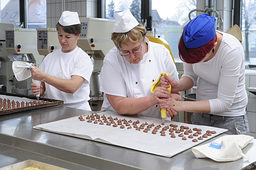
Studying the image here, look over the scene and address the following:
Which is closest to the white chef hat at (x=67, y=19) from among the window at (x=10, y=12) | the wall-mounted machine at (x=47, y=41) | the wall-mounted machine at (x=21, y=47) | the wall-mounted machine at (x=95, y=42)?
the wall-mounted machine at (x=95, y=42)

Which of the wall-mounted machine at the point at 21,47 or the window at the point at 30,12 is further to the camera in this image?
the window at the point at 30,12

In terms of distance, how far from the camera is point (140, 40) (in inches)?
72.9

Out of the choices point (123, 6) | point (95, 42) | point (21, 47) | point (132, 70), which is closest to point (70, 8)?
point (123, 6)

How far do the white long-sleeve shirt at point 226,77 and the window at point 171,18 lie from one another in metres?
2.69

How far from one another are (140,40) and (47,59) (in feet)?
3.34

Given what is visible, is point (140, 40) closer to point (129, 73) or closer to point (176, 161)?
point (129, 73)

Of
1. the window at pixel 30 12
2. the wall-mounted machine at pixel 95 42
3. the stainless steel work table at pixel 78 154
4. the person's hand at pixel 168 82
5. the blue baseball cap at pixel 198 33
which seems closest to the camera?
the stainless steel work table at pixel 78 154

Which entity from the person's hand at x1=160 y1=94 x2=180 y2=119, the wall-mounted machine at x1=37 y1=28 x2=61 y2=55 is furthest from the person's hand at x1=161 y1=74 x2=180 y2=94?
the wall-mounted machine at x1=37 y1=28 x2=61 y2=55

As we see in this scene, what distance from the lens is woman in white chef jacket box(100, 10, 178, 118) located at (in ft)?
5.95

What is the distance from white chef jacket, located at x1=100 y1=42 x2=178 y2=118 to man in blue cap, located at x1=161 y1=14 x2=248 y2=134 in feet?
0.47

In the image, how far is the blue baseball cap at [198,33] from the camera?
1648mm

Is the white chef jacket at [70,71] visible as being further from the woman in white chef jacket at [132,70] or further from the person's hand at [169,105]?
the person's hand at [169,105]

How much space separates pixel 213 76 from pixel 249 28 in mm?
2395

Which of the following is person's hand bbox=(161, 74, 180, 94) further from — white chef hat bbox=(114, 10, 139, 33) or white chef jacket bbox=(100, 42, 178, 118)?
white chef hat bbox=(114, 10, 139, 33)
